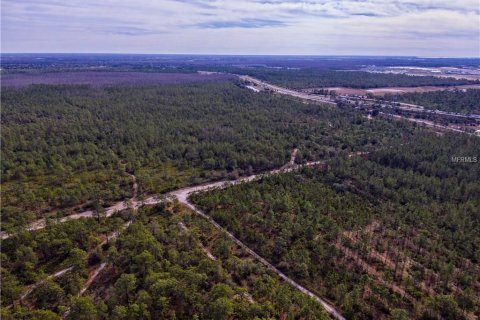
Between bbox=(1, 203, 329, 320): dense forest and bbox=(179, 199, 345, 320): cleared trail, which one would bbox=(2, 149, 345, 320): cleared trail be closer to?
bbox=(179, 199, 345, 320): cleared trail

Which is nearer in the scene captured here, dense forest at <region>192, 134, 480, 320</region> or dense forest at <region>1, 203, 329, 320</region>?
dense forest at <region>1, 203, 329, 320</region>

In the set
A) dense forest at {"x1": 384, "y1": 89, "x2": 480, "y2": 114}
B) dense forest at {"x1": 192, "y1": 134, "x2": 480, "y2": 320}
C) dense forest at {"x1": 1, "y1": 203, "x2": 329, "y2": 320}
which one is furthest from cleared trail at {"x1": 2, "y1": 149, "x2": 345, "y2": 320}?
dense forest at {"x1": 384, "y1": 89, "x2": 480, "y2": 114}

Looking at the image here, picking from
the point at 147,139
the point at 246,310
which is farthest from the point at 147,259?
the point at 147,139

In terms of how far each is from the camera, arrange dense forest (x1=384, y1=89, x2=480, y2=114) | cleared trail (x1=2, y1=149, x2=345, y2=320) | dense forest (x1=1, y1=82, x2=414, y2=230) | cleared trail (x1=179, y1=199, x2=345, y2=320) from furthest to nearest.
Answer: dense forest (x1=384, y1=89, x2=480, y2=114) < dense forest (x1=1, y1=82, x2=414, y2=230) < cleared trail (x1=2, y1=149, x2=345, y2=320) < cleared trail (x1=179, y1=199, x2=345, y2=320)

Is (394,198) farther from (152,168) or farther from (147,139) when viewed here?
(147,139)

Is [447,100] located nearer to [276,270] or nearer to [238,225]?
[238,225]

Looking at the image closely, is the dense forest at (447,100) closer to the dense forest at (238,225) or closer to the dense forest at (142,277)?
the dense forest at (238,225)
